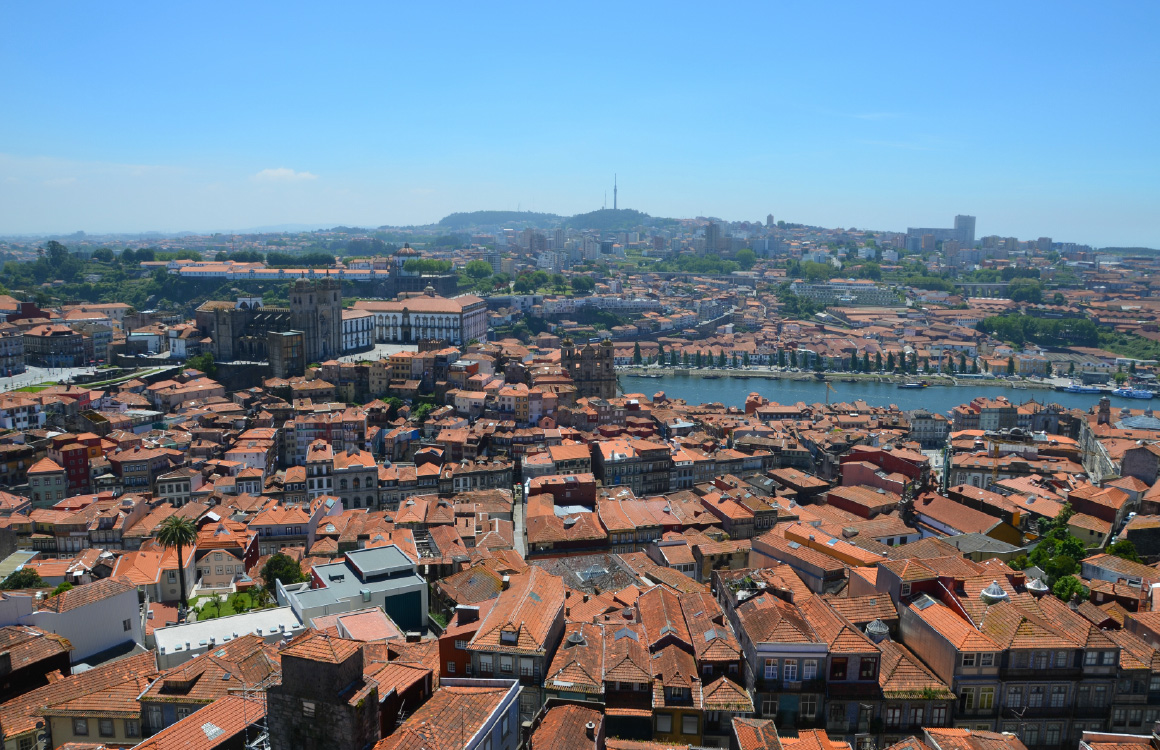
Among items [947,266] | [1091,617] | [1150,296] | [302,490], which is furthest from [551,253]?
[1091,617]

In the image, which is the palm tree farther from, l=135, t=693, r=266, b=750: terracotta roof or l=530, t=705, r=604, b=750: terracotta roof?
l=530, t=705, r=604, b=750: terracotta roof

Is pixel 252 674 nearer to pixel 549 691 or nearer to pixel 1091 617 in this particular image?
pixel 549 691

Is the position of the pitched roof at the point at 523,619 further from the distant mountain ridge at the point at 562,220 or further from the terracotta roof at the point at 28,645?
the distant mountain ridge at the point at 562,220

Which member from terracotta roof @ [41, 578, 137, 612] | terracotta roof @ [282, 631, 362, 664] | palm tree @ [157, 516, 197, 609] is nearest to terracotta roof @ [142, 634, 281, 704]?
terracotta roof @ [282, 631, 362, 664]

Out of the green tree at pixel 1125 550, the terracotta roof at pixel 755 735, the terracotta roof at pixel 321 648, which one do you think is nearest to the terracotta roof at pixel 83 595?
the terracotta roof at pixel 321 648

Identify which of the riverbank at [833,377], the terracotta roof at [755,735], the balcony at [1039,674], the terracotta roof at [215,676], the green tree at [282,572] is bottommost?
the riverbank at [833,377]
